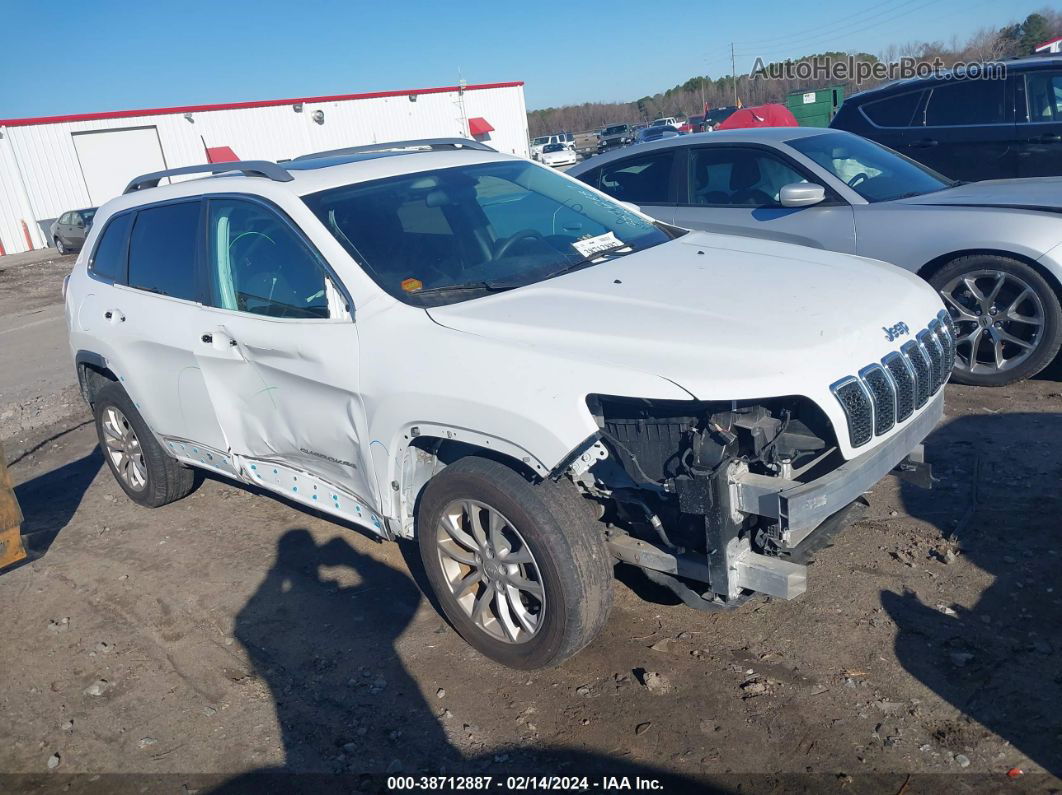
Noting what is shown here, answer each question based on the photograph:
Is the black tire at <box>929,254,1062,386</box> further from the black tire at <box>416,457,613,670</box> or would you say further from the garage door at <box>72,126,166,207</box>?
the garage door at <box>72,126,166,207</box>

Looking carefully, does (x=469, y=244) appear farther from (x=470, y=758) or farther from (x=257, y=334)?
(x=470, y=758)

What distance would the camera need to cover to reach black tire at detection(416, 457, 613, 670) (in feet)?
10.4

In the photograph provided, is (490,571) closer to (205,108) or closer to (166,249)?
(166,249)

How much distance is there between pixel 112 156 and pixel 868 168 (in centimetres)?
3569

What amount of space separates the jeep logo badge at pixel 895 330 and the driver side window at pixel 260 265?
2277 millimetres

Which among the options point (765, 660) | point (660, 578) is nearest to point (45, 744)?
point (660, 578)

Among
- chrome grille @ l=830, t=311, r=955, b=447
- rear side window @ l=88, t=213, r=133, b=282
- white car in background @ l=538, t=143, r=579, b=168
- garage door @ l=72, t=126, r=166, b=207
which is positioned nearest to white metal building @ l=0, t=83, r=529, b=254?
garage door @ l=72, t=126, r=166, b=207

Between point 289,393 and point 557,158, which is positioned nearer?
point 289,393

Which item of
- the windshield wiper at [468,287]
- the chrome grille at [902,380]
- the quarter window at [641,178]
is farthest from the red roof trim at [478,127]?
the chrome grille at [902,380]

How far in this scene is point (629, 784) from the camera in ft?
9.61

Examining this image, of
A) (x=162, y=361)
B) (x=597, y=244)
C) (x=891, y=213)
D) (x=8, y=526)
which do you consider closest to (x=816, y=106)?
(x=891, y=213)

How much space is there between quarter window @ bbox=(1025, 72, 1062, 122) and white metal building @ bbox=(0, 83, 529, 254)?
31908 mm

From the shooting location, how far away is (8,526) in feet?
15.6

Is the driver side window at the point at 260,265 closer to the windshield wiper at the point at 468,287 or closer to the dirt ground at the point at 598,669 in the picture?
the windshield wiper at the point at 468,287
